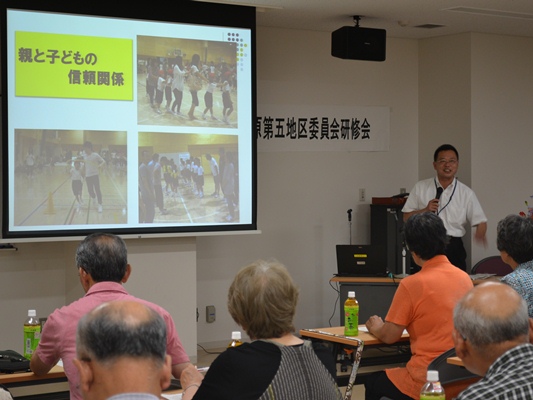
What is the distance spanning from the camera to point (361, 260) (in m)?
6.45

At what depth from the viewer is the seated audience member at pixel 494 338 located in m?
1.87

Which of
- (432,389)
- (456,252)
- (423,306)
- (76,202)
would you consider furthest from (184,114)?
(432,389)

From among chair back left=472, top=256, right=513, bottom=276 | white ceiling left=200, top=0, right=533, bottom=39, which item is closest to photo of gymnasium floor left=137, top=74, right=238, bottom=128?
white ceiling left=200, top=0, right=533, bottom=39

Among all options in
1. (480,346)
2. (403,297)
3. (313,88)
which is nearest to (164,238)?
(313,88)

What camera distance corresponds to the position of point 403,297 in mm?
3576

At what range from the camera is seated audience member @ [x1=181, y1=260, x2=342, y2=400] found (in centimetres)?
229

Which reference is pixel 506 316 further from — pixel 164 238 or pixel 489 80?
pixel 489 80

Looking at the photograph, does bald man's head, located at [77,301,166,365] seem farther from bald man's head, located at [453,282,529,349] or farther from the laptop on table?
the laptop on table

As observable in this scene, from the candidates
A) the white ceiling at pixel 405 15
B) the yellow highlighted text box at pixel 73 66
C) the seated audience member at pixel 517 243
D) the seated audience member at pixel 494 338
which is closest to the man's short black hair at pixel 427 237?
the seated audience member at pixel 517 243

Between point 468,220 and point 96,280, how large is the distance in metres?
4.71

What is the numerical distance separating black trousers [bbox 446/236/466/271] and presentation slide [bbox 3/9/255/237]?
5.93 ft

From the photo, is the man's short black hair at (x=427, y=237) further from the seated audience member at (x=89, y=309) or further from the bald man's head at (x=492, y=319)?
the bald man's head at (x=492, y=319)

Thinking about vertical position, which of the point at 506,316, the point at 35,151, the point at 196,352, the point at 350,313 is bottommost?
the point at 196,352

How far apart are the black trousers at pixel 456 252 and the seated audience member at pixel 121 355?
18.5ft
